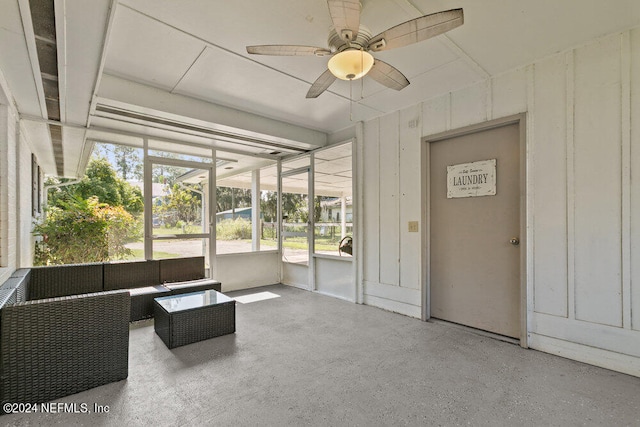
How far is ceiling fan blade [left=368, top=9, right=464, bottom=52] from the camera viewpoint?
178 cm

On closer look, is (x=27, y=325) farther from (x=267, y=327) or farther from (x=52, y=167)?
(x=52, y=167)

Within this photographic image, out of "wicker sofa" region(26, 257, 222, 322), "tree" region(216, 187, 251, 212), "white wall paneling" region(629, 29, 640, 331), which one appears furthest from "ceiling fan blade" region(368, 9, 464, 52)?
"tree" region(216, 187, 251, 212)

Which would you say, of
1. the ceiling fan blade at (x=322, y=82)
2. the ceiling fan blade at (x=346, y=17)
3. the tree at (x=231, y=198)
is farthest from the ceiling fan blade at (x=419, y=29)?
the tree at (x=231, y=198)

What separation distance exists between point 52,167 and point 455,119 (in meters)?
7.55

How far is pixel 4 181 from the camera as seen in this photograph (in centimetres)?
275

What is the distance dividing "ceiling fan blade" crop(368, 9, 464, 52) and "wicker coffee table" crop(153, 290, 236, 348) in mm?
2854

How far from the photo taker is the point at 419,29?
6.20 feet

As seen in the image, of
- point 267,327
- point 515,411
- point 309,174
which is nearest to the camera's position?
point 515,411

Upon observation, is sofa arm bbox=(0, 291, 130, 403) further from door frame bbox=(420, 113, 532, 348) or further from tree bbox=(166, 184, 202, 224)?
door frame bbox=(420, 113, 532, 348)

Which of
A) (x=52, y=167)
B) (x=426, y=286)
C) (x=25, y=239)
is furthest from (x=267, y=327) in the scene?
(x=52, y=167)

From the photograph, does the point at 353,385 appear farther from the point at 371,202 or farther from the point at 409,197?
the point at 371,202

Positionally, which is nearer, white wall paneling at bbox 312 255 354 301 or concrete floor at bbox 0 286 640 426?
concrete floor at bbox 0 286 640 426

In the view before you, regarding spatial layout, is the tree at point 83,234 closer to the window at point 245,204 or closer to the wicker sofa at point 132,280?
the wicker sofa at point 132,280

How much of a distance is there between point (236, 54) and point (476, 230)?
3164 mm
